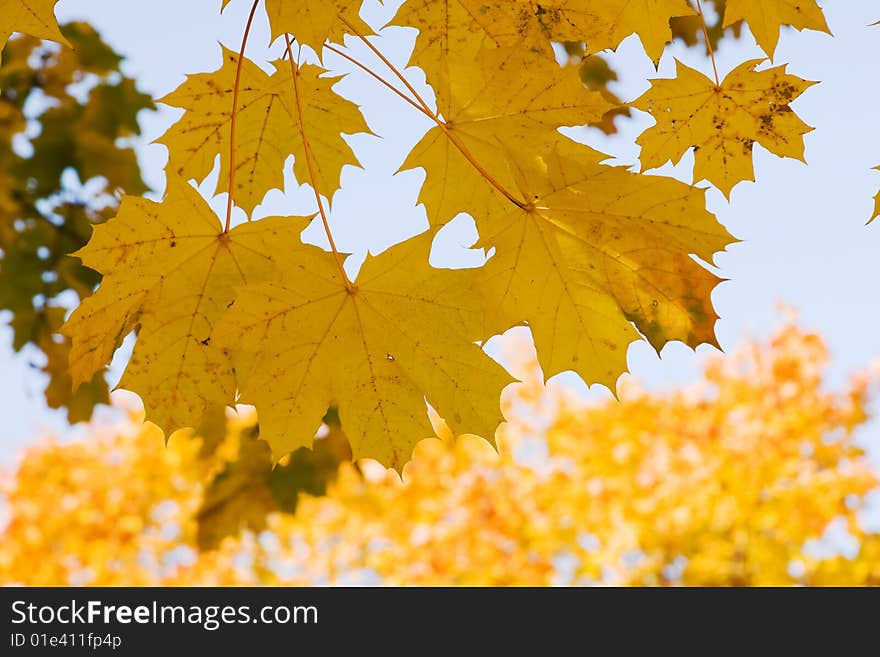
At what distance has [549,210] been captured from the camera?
Answer: 141cm

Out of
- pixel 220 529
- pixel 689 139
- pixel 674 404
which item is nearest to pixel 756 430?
pixel 674 404

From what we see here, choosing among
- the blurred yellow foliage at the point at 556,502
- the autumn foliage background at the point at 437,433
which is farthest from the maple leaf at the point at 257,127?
the blurred yellow foliage at the point at 556,502

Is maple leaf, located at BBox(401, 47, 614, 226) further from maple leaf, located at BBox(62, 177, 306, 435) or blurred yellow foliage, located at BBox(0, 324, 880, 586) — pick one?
blurred yellow foliage, located at BBox(0, 324, 880, 586)

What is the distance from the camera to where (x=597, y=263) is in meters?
1.44

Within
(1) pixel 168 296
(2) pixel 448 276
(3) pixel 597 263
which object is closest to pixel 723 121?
(3) pixel 597 263

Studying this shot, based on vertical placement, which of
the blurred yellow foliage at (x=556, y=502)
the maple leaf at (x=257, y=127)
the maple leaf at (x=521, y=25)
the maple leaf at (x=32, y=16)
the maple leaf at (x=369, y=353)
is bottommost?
the maple leaf at (x=369, y=353)

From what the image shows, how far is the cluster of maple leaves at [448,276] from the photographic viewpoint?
1349mm

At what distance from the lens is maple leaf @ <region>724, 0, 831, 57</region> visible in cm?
139

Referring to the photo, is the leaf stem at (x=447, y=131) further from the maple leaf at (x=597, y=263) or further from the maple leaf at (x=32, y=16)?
the maple leaf at (x=32, y=16)

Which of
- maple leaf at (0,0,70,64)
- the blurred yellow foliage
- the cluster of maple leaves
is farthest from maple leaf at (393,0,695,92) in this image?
the blurred yellow foliage

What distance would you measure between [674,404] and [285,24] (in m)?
13.5

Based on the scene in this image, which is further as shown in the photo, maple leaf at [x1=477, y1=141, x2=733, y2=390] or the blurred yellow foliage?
the blurred yellow foliage

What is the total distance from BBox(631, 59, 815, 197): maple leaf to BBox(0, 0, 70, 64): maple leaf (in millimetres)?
1048

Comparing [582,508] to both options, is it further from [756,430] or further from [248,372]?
[248,372]
